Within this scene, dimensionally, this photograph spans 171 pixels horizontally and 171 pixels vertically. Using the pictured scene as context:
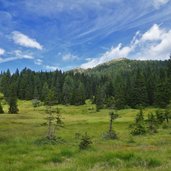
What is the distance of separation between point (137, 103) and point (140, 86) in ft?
22.2

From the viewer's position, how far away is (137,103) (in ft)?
420

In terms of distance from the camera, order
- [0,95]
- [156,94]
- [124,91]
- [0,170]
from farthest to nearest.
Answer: [0,95]
[124,91]
[156,94]
[0,170]

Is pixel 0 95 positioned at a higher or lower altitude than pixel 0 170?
higher

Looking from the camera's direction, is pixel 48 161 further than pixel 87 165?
Yes

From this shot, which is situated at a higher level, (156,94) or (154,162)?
(156,94)

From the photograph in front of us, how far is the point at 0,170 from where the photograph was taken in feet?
37.8

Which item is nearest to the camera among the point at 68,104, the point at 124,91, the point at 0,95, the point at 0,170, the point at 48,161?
the point at 0,170

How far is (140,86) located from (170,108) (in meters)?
61.7

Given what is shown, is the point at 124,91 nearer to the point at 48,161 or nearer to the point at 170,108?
the point at 170,108

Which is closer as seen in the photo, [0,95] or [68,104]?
[68,104]

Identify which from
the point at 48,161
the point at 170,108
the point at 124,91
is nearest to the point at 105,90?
the point at 124,91

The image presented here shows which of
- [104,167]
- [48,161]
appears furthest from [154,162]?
[48,161]

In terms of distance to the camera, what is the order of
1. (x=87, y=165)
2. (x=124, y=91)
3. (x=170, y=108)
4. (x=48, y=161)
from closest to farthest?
(x=87, y=165)
(x=48, y=161)
(x=170, y=108)
(x=124, y=91)

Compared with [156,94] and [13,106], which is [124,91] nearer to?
[156,94]
